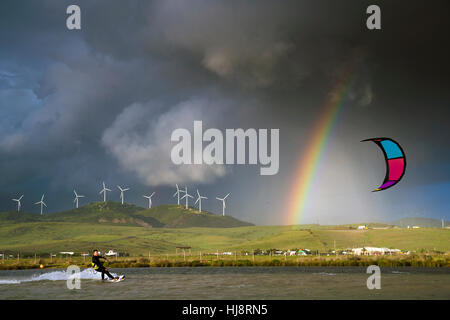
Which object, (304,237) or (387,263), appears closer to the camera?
(387,263)

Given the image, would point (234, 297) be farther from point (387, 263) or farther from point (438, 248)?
point (438, 248)
